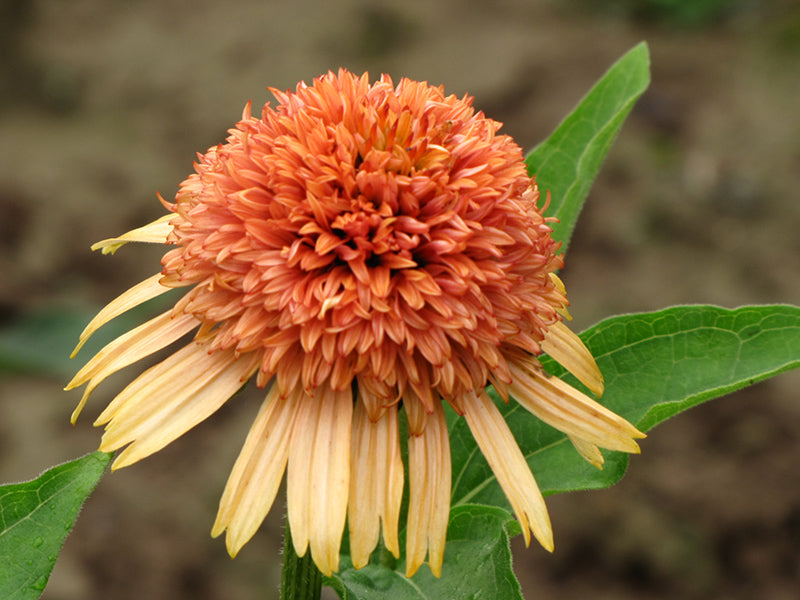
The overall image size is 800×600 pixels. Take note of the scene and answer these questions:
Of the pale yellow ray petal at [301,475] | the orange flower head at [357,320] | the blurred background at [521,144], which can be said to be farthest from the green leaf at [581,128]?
the blurred background at [521,144]

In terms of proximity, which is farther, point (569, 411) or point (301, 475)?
point (569, 411)

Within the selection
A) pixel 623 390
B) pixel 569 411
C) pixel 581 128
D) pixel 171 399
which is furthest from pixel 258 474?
pixel 581 128

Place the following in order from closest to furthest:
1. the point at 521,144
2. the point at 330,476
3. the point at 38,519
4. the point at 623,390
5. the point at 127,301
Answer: the point at 330,476, the point at 38,519, the point at 127,301, the point at 623,390, the point at 521,144

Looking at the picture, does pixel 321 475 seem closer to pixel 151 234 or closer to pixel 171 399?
pixel 171 399

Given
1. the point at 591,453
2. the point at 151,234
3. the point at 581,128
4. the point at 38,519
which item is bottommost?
the point at 591,453

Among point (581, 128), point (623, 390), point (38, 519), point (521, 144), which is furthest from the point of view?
point (521, 144)

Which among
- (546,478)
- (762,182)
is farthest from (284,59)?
(546,478)

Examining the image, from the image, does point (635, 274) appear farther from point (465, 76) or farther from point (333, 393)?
point (333, 393)

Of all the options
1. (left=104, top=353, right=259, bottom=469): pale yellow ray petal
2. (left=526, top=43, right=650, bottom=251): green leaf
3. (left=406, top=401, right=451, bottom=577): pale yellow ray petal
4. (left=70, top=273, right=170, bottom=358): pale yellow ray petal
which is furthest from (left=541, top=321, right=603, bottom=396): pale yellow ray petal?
(left=70, top=273, right=170, bottom=358): pale yellow ray petal
